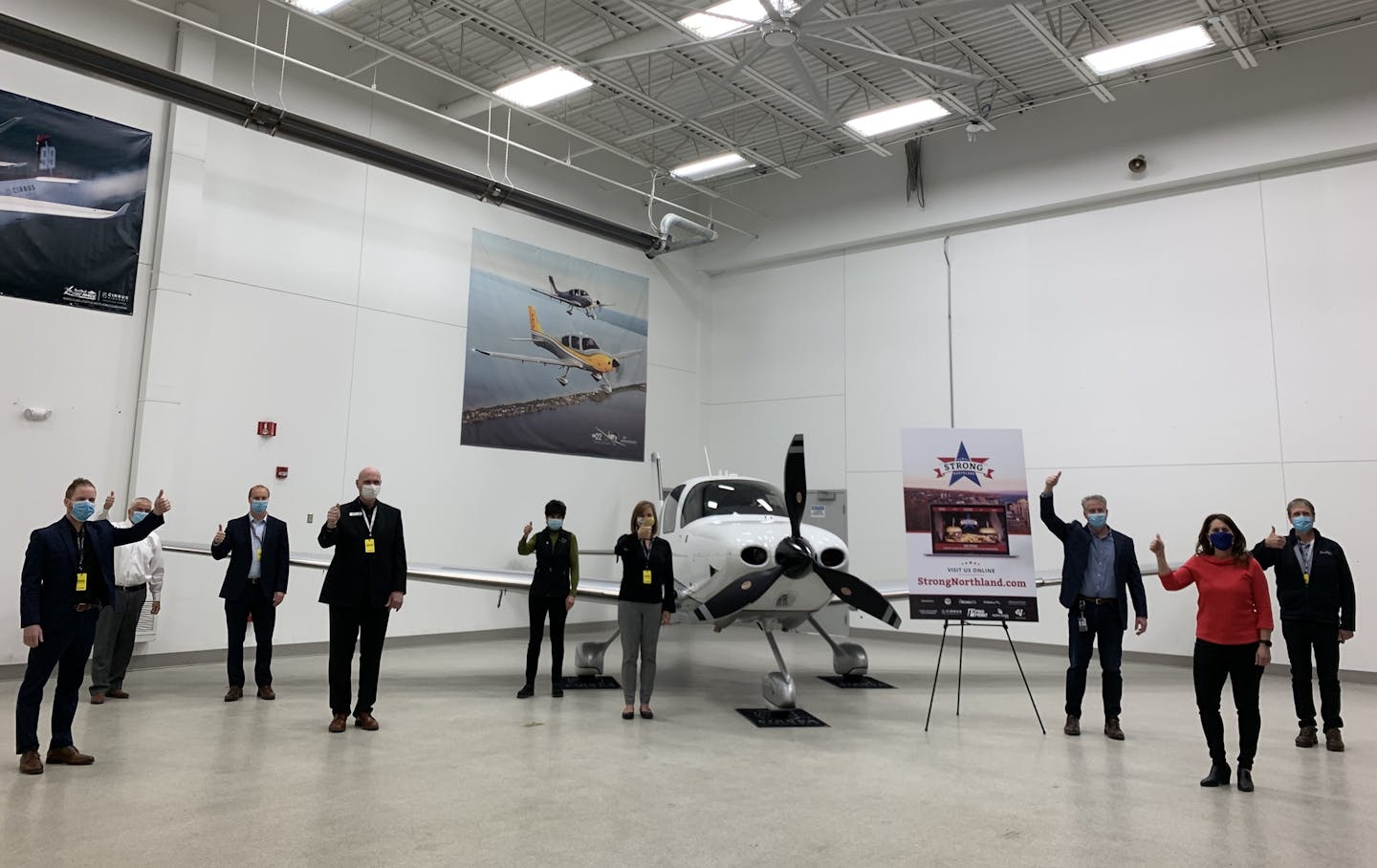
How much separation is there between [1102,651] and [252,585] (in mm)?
6343

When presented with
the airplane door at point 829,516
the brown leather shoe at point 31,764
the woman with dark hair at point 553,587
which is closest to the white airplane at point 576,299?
the airplane door at point 829,516

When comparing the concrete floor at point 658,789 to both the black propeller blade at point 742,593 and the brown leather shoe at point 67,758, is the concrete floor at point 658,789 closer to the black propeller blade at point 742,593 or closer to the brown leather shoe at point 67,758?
the brown leather shoe at point 67,758

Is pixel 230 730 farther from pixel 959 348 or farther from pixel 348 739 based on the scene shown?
pixel 959 348

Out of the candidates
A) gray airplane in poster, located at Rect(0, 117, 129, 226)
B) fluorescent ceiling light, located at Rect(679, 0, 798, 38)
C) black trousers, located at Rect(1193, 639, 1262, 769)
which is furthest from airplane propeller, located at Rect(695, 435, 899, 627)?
gray airplane in poster, located at Rect(0, 117, 129, 226)

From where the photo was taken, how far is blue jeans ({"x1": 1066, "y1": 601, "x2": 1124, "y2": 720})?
5.54 meters

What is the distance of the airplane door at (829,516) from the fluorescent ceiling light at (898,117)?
5167mm

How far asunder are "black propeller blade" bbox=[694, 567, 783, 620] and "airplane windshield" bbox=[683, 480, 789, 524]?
1.20 meters

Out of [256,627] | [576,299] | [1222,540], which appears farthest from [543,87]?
[1222,540]

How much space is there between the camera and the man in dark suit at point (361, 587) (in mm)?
5410

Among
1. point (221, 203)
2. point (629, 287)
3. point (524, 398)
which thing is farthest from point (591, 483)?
point (221, 203)

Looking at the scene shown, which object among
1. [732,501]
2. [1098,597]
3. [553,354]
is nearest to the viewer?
[1098,597]

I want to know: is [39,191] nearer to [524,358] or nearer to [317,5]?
[317,5]

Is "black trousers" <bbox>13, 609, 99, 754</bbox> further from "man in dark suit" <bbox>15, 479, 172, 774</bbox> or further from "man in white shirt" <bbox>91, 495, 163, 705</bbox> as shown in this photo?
"man in white shirt" <bbox>91, 495, 163, 705</bbox>

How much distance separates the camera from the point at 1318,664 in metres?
5.43
